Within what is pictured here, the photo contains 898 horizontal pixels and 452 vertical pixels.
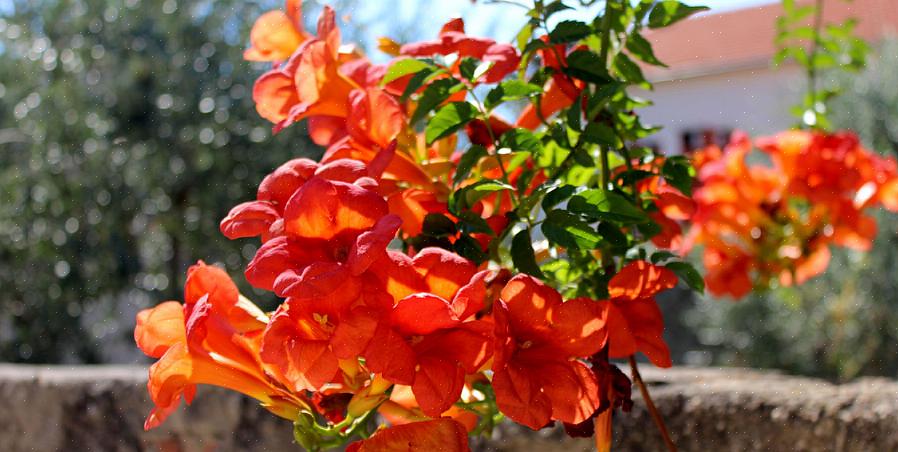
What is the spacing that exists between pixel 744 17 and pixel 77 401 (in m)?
16.4

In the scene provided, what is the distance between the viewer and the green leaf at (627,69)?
91 centimetres

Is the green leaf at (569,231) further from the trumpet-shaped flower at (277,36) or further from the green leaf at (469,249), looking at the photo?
the trumpet-shaped flower at (277,36)

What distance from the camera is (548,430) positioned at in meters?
1.62

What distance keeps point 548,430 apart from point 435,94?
3.10ft

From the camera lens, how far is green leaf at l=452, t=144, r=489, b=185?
0.80 m

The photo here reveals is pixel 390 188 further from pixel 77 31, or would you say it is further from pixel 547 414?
pixel 77 31

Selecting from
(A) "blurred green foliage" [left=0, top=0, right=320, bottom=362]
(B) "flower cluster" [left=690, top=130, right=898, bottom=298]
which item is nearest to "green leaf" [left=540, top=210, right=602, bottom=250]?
(B) "flower cluster" [left=690, top=130, right=898, bottom=298]

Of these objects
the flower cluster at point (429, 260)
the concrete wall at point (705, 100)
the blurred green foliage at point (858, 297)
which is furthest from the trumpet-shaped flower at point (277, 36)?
the concrete wall at point (705, 100)

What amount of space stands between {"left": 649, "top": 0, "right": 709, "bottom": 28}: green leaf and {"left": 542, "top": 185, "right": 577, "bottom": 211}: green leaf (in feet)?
0.74

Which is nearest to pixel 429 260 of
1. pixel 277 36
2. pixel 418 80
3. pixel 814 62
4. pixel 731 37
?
pixel 418 80

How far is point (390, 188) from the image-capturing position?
2.75 ft

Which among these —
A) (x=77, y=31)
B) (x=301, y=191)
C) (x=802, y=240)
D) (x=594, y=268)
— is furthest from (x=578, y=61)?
(x=77, y=31)

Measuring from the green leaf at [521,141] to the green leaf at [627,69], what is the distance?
0.52 feet

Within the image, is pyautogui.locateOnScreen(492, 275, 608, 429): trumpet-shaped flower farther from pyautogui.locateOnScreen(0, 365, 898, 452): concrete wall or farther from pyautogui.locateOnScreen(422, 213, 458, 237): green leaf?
pyautogui.locateOnScreen(0, 365, 898, 452): concrete wall
